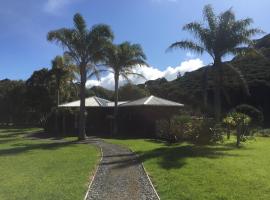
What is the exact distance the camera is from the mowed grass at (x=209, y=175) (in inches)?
462

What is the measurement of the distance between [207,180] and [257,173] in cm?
243

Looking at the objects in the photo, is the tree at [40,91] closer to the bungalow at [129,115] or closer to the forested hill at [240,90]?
the bungalow at [129,115]

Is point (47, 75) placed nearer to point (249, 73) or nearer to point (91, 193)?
point (249, 73)

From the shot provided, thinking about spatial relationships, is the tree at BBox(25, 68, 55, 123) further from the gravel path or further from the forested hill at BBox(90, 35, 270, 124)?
the gravel path

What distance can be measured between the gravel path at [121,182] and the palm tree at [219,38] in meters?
14.1

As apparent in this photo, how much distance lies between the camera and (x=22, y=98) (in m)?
74.8

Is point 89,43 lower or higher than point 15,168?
higher

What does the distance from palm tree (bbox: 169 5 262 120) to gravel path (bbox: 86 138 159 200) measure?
14.1 m

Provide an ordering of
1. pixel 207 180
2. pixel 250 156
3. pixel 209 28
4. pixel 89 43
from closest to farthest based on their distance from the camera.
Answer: pixel 207 180 → pixel 250 156 → pixel 209 28 → pixel 89 43

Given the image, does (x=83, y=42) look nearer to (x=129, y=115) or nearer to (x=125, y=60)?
(x=125, y=60)

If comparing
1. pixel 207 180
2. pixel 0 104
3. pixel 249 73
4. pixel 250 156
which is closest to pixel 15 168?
pixel 207 180

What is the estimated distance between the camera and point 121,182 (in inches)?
540

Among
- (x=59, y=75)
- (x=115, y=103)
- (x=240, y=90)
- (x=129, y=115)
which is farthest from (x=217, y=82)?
(x=240, y=90)

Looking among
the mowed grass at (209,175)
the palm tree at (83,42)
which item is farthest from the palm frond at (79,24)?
the mowed grass at (209,175)
